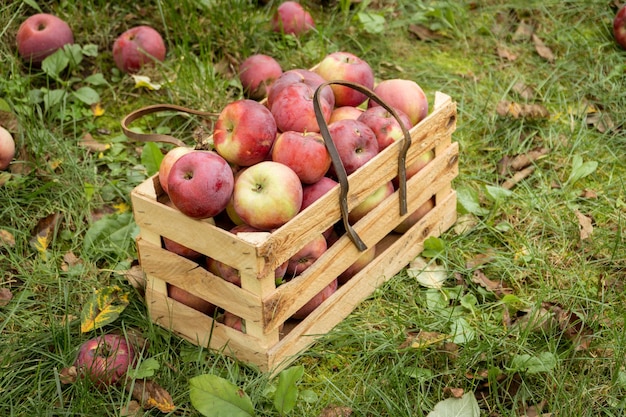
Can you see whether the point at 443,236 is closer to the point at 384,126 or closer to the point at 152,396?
the point at 384,126

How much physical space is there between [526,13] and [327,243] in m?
2.67

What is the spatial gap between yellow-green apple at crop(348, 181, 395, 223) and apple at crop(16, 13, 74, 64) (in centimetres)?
203

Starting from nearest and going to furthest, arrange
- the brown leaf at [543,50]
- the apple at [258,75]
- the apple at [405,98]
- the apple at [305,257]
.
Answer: the apple at [305,257] < the apple at [405,98] < the apple at [258,75] < the brown leaf at [543,50]

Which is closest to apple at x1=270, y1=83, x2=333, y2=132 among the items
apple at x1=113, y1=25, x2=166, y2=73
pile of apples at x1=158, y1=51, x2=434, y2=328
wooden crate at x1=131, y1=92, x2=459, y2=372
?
pile of apples at x1=158, y1=51, x2=434, y2=328

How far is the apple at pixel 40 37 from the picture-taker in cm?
414

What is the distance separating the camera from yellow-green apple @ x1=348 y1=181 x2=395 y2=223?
302 cm

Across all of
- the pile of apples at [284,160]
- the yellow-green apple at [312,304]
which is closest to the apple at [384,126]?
the pile of apples at [284,160]

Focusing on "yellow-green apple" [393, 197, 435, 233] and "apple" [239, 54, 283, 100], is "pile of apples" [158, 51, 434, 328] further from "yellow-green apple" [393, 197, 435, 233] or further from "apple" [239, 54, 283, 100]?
"apple" [239, 54, 283, 100]

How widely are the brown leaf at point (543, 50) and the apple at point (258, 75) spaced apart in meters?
1.51

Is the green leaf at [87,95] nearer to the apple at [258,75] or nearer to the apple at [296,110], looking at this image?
the apple at [258,75]

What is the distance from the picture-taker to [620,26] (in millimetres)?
4531

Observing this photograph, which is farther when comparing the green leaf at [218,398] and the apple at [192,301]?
the apple at [192,301]

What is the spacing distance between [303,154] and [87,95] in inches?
70.1

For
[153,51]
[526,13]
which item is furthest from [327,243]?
[526,13]
